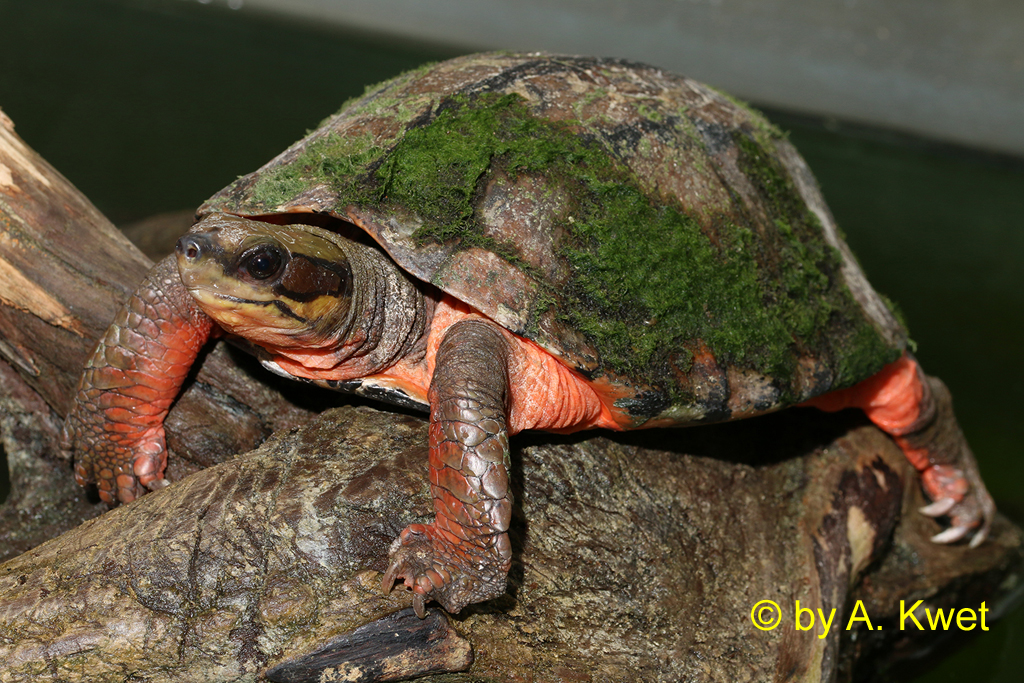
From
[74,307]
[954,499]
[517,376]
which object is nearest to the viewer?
[517,376]

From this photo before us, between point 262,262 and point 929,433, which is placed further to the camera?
point 929,433

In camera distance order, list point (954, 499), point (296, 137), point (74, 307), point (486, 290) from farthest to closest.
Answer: point (296, 137) < point (954, 499) < point (74, 307) < point (486, 290)

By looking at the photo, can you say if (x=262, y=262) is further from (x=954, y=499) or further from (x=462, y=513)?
(x=954, y=499)

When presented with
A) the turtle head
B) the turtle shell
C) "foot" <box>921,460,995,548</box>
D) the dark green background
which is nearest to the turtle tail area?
"foot" <box>921,460,995,548</box>

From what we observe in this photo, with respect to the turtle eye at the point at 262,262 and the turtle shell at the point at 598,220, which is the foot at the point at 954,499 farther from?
the turtle eye at the point at 262,262

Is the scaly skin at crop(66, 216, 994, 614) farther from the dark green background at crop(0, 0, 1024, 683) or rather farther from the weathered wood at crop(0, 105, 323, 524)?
the dark green background at crop(0, 0, 1024, 683)

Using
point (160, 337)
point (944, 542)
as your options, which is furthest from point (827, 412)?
point (160, 337)

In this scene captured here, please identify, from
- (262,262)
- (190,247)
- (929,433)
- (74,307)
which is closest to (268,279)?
(262,262)
